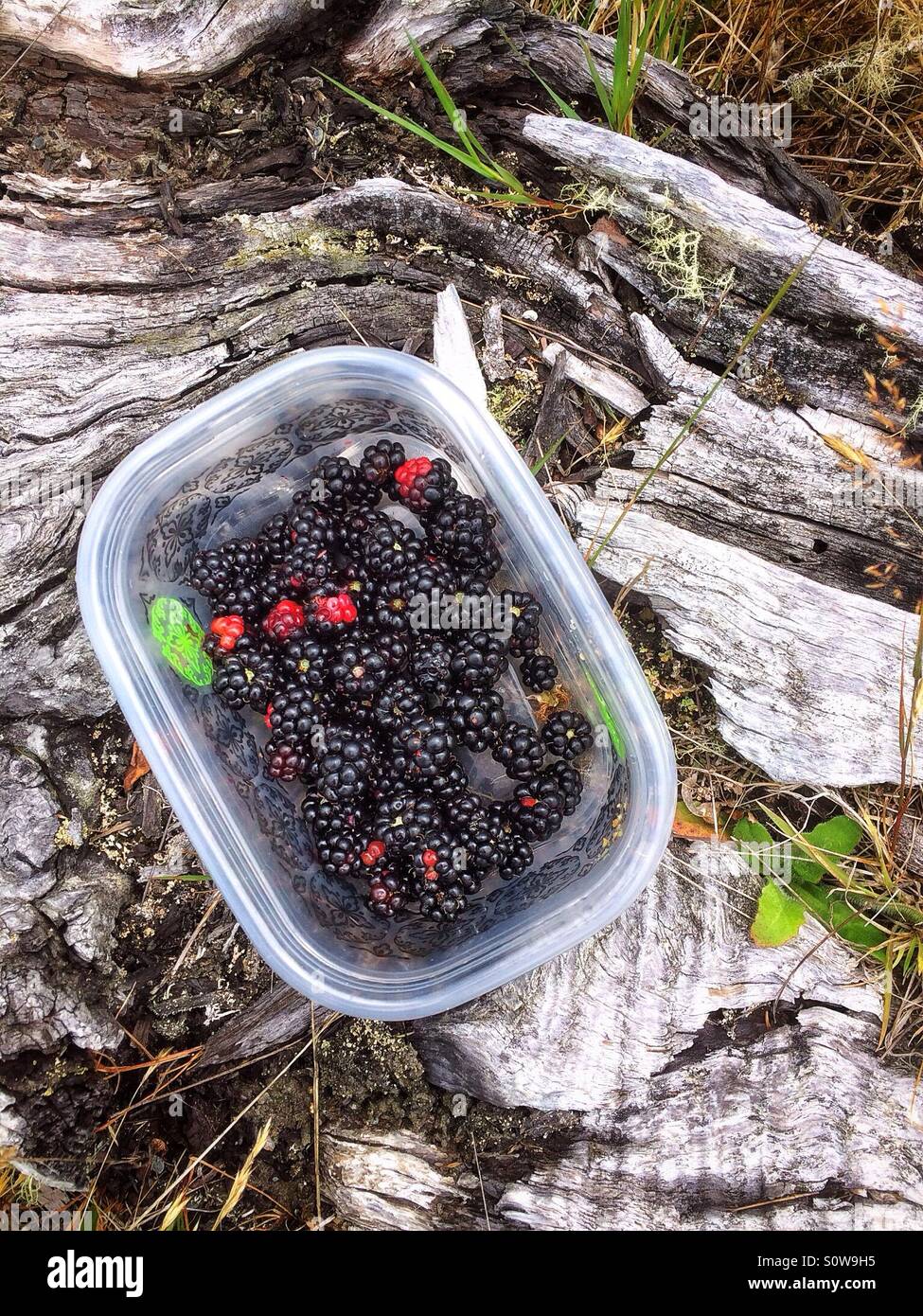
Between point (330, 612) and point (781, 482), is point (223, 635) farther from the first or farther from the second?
point (781, 482)

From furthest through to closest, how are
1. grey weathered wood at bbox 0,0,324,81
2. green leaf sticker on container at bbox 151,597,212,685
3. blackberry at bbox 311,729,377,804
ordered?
green leaf sticker on container at bbox 151,597,212,685, blackberry at bbox 311,729,377,804, grey weathered wood at bbox 0,0,324,81

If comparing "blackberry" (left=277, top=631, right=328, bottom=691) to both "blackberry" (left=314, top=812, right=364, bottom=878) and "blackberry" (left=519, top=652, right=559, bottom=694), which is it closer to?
"blackberry" (left=314, top=812, right=364, bottom=878)

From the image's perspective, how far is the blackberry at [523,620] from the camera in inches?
83.5

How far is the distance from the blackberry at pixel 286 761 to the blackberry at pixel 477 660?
41 cm

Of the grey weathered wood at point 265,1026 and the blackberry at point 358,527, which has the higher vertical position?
the blackberry at point 358,527

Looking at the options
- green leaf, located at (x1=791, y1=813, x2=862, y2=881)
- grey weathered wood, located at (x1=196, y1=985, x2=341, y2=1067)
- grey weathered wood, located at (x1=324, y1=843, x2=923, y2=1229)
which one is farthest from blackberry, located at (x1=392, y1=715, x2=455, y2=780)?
green leaf, located at (x1=791, y1=813, x2=862, y2=881)

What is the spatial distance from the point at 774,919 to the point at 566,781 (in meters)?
0.57

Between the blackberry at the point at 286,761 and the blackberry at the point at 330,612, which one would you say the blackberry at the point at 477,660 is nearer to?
the blackberry at the point at 330,612

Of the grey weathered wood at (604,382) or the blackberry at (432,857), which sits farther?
the grey weathered wood at (604,382)

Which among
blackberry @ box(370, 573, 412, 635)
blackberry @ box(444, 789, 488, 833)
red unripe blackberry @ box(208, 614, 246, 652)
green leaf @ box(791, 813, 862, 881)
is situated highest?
blackberry @ box(370, 573, 412, 635)

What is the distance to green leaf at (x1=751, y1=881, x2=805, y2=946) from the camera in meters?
2.02

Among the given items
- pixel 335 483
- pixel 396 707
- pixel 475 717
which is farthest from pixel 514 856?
pixel 335 483

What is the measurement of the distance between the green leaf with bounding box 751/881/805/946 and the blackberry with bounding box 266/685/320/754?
1118 millimetres
